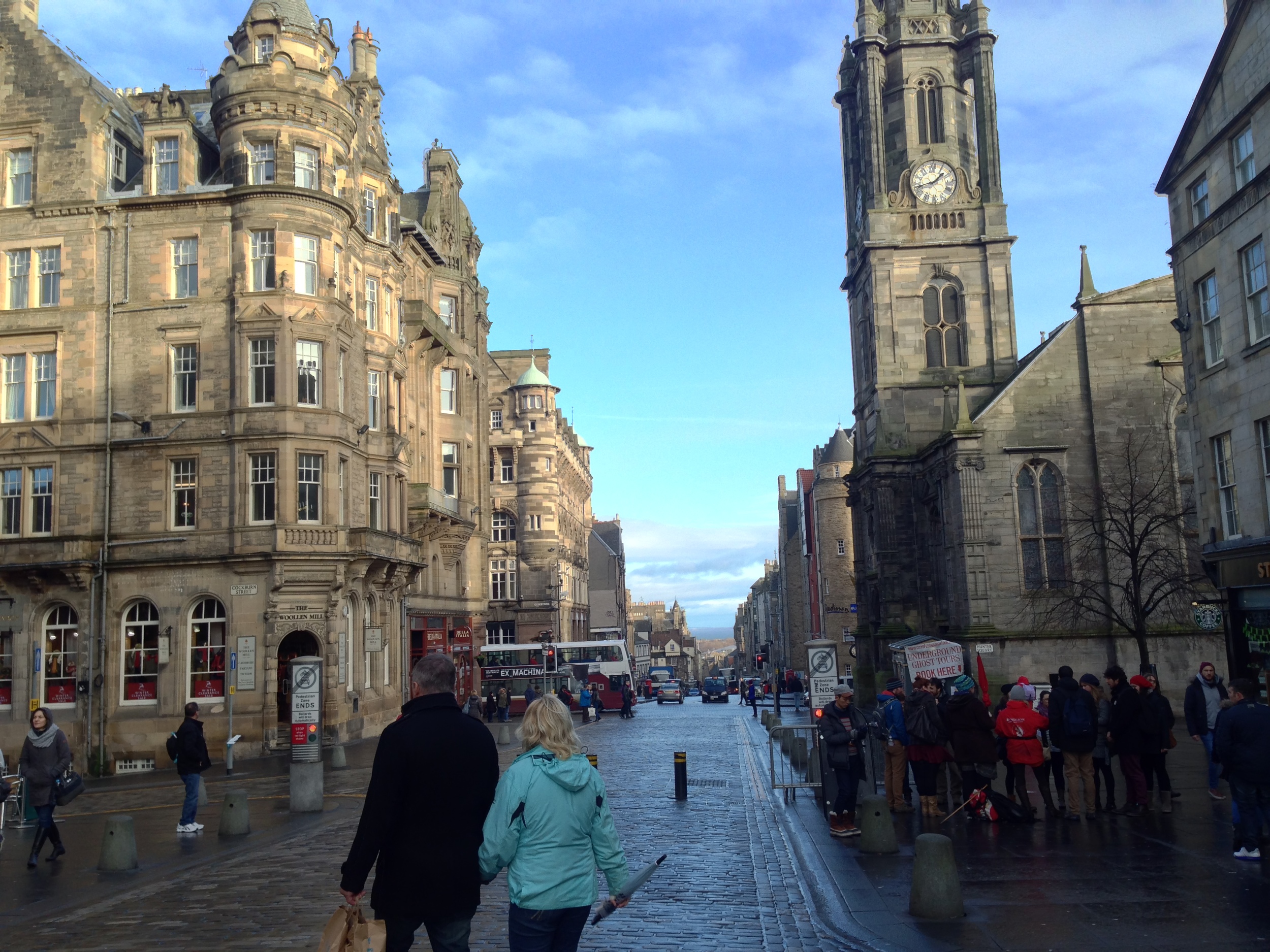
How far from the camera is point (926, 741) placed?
14477mm

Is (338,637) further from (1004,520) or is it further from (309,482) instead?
(1004,520)

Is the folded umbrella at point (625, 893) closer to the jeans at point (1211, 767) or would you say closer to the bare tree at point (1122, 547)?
the jeans at point (1211, 767)

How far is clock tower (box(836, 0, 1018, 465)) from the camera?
46.9m

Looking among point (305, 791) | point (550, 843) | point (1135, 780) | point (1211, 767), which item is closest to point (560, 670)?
point (305, 791)

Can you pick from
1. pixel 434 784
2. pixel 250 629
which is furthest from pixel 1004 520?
pixel 434 784

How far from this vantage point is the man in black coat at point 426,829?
17.9 feet

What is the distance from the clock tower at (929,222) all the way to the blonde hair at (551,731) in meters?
41.3

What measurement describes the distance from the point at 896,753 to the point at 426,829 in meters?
11.5

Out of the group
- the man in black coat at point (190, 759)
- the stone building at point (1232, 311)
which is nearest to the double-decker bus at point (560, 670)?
the stone building at point (1232, 311)

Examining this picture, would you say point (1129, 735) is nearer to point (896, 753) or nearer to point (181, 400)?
point (896, 753)

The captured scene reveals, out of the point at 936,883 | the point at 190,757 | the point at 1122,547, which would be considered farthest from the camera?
the point at 1122,547

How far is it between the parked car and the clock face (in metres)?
33.0

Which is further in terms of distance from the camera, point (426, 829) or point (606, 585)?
point (606, 585)

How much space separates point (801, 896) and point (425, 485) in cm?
3146
